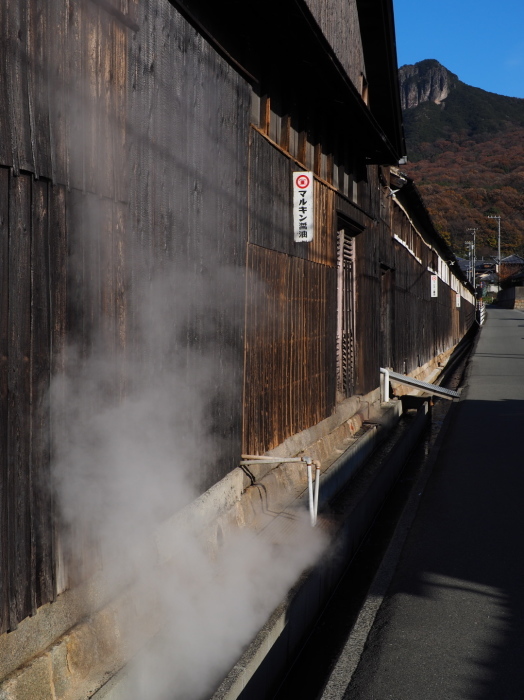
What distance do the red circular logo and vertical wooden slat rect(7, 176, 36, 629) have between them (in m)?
5.24

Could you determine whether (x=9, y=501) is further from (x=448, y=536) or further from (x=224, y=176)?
(x=448, y=536)

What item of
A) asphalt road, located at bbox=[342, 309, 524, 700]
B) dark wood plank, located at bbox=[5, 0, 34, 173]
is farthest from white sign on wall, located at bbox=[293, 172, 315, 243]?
dark wood plank, located at bbox=[5, 0, 34, 173]

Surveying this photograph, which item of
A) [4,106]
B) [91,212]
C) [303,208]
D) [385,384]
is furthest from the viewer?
[385,384]

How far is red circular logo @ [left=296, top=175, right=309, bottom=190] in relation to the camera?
26.6 feet

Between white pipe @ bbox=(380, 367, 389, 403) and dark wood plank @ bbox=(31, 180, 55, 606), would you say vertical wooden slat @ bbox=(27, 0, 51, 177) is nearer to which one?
dark wood plank @ bbox=(31, 180, 55, 606)

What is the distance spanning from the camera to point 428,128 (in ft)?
521

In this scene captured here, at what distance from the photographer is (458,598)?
5.50 meters

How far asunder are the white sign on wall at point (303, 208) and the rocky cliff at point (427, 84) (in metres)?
Result: 177

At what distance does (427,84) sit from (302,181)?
186285 mm

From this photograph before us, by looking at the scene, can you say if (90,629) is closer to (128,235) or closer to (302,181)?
(128,235)

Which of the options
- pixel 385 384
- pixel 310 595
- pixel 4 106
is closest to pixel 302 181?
→ pixel 310 595

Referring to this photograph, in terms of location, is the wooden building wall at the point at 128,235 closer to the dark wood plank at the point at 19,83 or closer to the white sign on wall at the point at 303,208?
the dark wood plank at the point at 19,83

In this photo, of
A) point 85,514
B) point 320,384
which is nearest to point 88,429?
point 85,514

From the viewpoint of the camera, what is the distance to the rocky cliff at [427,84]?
17562cm
